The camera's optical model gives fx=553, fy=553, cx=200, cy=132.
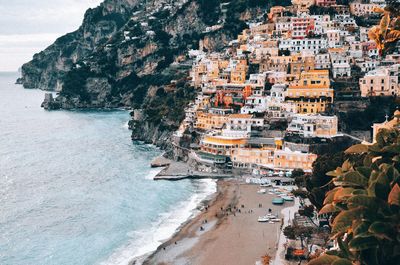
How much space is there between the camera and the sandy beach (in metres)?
31.6

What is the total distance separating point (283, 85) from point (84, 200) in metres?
26.7

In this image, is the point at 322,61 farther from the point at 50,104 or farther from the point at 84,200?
the point at 50,104

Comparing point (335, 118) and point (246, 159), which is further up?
point (335, 118)

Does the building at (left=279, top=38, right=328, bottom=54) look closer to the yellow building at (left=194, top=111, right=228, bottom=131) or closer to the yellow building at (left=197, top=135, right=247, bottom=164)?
the yellow building at (left=194, top=111, right=228, bottom=131)

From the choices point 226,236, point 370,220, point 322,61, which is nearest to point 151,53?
point 322,61

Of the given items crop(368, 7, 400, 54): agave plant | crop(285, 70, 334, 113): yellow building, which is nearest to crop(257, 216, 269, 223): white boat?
crop(285, 70, 334, 113): yellow building

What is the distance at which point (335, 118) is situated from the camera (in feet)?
169

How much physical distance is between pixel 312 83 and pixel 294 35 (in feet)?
62.9

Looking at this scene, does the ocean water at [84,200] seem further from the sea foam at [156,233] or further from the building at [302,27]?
the building at [302,27]

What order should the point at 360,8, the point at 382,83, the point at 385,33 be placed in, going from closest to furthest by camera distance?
the point at 385,33, the point at 382,83, the point at 360,8

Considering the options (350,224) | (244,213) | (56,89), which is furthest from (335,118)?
(56,89)

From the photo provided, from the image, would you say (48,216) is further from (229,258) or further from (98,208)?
(229,258)

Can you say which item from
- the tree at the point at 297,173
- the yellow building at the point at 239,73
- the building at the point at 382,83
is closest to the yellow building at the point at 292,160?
the tree at the point at 297,173

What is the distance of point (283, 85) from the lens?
62031 millimetres
